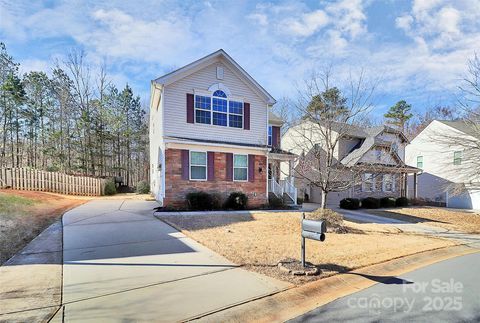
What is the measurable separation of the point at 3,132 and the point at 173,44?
22601mm

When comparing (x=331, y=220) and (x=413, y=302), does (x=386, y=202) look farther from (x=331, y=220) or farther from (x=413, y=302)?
(x=413, y=302)

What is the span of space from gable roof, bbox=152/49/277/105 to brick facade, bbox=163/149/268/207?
363 centimetres

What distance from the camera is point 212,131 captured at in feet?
48.7

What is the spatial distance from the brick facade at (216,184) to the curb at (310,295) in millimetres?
9495

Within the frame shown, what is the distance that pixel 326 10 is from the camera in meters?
10.6

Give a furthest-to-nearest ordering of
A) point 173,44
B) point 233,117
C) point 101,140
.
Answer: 1. point 101,140
2. point 233,117
3. point 173,44

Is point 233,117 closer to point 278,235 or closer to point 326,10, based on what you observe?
point 326,10

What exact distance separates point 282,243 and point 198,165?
7740 millimetres

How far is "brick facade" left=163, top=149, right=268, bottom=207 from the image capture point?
1350 cm

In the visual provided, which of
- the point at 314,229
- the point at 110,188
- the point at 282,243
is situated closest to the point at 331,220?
the point at 282,243

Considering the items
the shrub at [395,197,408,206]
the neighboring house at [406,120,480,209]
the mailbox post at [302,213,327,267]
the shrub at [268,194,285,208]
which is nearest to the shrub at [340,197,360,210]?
the shrub at [395,197,408,206]

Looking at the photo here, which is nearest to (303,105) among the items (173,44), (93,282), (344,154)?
(173,44)

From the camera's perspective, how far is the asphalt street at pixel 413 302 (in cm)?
377

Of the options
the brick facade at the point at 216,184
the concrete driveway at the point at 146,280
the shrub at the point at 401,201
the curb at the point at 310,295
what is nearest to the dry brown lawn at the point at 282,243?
the curb at the point at 310,295
